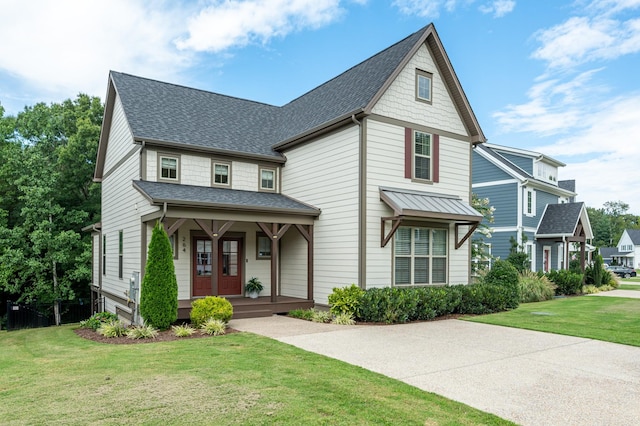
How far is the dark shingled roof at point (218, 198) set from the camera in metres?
12.1

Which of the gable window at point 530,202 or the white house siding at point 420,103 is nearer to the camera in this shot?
the white house siding at point 420,103

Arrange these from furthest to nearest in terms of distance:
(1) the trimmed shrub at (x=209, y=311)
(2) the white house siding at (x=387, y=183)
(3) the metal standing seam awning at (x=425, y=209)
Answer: (2) the white house siding at (x=387, y=183) < (3) the metal standing seam awning at (x=425, y=209) < (1) the trimmed shrub at (x=209, y=311)

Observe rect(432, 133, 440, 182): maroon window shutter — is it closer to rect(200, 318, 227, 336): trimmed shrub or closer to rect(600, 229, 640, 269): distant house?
rect(200, 318, 227, 336): trimmed shrub

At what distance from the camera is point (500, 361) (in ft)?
25.6

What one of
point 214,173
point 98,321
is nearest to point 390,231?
point 214,173

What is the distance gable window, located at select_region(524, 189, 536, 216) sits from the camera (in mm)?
25906

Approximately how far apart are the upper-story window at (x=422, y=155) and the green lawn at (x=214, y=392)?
8035 millimetres

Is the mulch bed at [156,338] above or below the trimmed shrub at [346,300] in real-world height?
below

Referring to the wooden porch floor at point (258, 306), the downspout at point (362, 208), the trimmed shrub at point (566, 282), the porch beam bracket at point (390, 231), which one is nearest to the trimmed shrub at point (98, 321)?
the wooden porch floor at point (258, 306)

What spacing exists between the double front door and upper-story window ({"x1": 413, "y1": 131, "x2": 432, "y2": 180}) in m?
6.44

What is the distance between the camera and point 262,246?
1603 cm

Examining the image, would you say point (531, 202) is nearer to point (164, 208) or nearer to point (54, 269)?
point (164, 208)

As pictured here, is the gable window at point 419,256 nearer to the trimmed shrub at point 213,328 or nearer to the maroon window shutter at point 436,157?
the maroon window shutter at point 436,157

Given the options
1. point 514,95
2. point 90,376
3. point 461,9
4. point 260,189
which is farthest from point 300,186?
point 514,95
